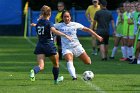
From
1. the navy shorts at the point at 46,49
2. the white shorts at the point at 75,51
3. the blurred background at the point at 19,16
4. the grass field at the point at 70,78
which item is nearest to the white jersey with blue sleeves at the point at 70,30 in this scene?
the white shorts at the point at 75,51

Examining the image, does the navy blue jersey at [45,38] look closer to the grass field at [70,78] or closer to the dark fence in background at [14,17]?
the grass field at [70,78]

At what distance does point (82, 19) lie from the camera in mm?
41344

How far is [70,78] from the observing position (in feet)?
57.8

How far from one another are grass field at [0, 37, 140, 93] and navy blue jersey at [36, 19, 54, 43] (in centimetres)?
112

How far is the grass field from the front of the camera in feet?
49.3

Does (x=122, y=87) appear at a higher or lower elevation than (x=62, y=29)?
lower

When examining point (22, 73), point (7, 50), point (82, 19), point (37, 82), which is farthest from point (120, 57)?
point (82, 19)

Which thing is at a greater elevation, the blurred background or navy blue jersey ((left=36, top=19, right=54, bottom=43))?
navy blue jersey ((left=36, top=19, right=54, bottom=43))

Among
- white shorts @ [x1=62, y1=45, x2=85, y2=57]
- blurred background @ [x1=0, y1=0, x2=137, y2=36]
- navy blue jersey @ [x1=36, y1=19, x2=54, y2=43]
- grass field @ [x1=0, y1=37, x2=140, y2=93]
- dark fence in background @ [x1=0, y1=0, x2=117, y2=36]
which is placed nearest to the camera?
grass field @ [x1=0, y1=37, x2=140, y2=93]

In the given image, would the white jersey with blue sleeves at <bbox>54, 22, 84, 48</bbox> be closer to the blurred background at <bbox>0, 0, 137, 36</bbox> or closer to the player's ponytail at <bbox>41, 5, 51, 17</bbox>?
the player's ponytail at <bbox>41, 5, 51, 17</bbox>

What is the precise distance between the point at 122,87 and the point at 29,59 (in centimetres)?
949

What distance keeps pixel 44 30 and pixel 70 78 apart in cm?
206

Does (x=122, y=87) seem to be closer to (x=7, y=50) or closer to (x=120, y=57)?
(x=120, y=57)

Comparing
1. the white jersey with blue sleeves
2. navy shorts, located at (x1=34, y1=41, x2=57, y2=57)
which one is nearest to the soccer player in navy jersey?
navy shorts, located at (x1=34, y1=41, x2=57, y2=57)
